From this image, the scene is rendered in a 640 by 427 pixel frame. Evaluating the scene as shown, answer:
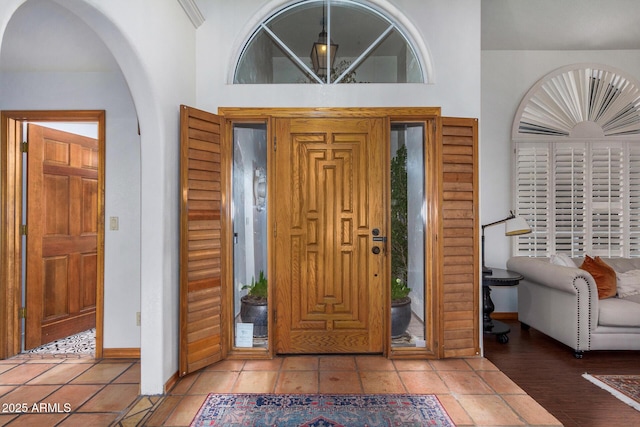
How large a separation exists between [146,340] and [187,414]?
0.57m

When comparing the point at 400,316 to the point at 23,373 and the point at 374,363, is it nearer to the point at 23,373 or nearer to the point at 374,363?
the point at 374,363

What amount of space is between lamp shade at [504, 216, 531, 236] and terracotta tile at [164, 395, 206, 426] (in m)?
3.08

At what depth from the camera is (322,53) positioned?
332cm

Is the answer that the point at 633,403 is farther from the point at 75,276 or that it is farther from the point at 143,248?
the point at 75,276

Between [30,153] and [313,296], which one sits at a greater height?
[30,153]

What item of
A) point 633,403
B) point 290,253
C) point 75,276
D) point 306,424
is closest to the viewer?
point 306,424

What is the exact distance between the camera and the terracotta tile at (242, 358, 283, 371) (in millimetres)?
2939

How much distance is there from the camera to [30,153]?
340 centimetres

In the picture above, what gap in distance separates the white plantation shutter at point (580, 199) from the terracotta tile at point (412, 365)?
213 centimetres

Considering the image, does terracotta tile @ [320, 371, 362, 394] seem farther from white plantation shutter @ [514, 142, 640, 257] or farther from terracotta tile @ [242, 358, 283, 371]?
white plantation shutter @ [514, 142, 640, 257]

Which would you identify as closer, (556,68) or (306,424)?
(306,424)

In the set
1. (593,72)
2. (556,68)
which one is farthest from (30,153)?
(593,72)


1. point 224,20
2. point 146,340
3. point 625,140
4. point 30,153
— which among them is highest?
point 224,20

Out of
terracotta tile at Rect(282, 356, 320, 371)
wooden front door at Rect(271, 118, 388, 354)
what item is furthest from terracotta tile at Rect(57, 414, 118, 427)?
wooden front door at Rect(271, 118, 388, 354)
